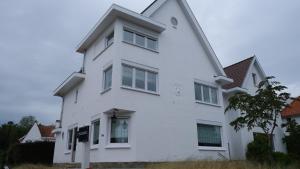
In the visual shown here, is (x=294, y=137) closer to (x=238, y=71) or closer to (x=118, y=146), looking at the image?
(x=238, y=71)

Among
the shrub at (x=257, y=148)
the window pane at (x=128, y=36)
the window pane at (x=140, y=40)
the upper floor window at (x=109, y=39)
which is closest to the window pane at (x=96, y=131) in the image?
the upper floor window at (x=109, y=39)

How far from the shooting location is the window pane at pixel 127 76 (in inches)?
537

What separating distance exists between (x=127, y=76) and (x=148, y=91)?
4.83 ft

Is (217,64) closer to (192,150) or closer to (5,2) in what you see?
(192,150)

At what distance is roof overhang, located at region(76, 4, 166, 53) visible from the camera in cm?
1387

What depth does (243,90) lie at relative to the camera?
21.0 m

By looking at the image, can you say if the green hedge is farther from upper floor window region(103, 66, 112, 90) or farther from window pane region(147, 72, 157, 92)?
window pane region(147, 72, 157, 92)

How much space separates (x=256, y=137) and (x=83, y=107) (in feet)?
43.3

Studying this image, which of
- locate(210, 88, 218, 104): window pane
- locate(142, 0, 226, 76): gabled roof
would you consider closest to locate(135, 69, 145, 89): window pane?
locate(142, 0, 226, 76): gabled roof

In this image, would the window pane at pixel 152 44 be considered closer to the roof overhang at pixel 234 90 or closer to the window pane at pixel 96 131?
the window pane at pixel 96 131

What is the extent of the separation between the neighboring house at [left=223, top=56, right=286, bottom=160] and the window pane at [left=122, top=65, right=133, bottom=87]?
33.5ft

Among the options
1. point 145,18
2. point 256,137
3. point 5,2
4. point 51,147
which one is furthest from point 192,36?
point 51,147

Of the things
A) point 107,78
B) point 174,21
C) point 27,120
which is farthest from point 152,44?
point 27,120

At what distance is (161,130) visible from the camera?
46.8ft
